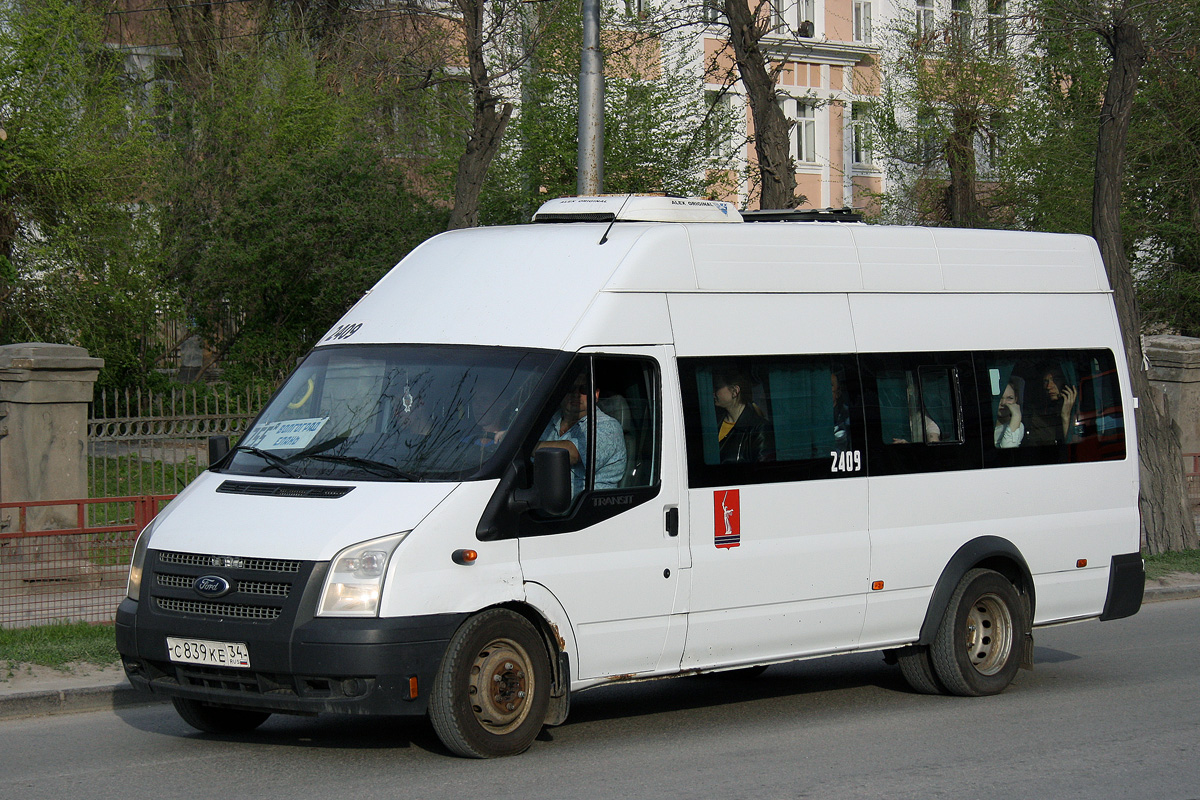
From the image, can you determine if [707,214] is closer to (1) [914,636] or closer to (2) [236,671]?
(1) [914,636]

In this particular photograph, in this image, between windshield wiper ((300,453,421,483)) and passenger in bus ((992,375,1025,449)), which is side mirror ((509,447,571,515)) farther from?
passenger in bus ((992,375,1025,449))

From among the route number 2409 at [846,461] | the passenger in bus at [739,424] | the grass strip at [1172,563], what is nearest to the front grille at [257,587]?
the passenger in bus at [739,424]

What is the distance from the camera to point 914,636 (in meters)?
8.68

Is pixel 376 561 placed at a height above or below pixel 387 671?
above

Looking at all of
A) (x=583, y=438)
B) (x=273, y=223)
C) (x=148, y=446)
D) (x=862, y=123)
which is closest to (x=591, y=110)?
(x=148, y=446)

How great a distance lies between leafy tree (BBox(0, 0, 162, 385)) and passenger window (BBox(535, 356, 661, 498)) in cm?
1321

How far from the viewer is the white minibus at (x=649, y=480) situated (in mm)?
6699

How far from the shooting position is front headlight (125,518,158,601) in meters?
7.11

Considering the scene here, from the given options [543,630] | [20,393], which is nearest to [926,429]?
[543,630]

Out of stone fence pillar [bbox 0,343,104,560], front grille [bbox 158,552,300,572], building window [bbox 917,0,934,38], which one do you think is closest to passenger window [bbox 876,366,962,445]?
front grille [bbox 158,552,300,572]

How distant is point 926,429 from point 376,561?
3742 millimetres

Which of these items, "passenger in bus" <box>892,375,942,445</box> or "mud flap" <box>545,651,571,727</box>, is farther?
"passenger in bus" <box>892,375,942,445</box>

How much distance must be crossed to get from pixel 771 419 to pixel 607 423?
1.12 m

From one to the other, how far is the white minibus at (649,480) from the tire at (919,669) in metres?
0.02
